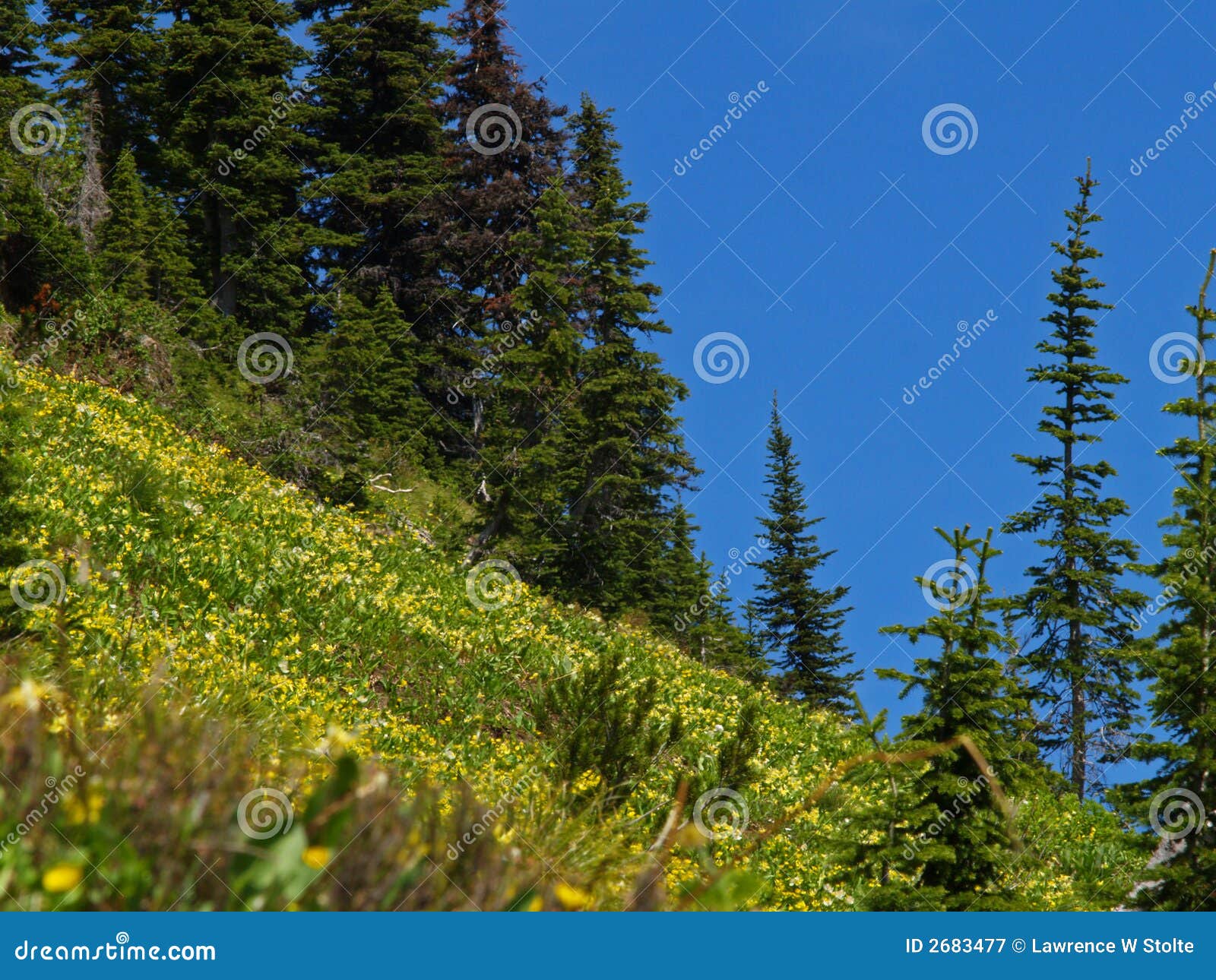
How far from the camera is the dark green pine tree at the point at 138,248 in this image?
953 inches

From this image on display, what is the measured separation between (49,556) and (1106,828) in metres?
14.8

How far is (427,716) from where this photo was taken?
34.6ft

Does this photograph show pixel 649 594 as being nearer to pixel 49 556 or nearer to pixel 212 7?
pixel 49 556

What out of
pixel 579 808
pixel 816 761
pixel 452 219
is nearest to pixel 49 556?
pixel 579 808

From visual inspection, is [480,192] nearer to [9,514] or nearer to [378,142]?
[378,142]

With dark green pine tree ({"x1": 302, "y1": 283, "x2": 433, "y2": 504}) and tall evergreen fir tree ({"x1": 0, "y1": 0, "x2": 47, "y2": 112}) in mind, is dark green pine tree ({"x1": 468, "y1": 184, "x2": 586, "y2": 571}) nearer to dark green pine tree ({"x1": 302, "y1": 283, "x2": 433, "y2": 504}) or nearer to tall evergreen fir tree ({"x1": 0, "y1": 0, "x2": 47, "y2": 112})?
dark green pine tree ({"x1": 302, "y1": 283, "x2": 433, "y2": 504})

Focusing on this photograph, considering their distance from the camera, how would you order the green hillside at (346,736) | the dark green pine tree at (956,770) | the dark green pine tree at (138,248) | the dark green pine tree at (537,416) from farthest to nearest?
the dark green pine tree at (138,248)
the dark green pine tree at (537,416)
the dark green pine tree at (956,770)
the green hillside at (346,736)

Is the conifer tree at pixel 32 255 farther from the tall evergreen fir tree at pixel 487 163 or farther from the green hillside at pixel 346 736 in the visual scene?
the tall evergreen fir tree at pixel 487 163

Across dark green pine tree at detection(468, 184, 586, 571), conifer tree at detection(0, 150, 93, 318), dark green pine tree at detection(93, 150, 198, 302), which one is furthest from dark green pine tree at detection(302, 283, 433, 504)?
conifer tree at detection(0, 150, 93, 318)

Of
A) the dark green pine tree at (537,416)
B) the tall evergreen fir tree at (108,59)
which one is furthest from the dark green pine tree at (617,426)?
the tall evergreen fir tree at (108,59)

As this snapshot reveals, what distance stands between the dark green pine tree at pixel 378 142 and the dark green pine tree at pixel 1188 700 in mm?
31027

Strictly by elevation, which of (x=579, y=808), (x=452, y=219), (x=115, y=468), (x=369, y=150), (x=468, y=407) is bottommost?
(x=579, y=808)

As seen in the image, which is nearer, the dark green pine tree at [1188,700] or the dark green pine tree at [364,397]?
the dark green pine tree at [1188,700]

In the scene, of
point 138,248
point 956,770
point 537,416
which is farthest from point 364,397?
point 956,770
